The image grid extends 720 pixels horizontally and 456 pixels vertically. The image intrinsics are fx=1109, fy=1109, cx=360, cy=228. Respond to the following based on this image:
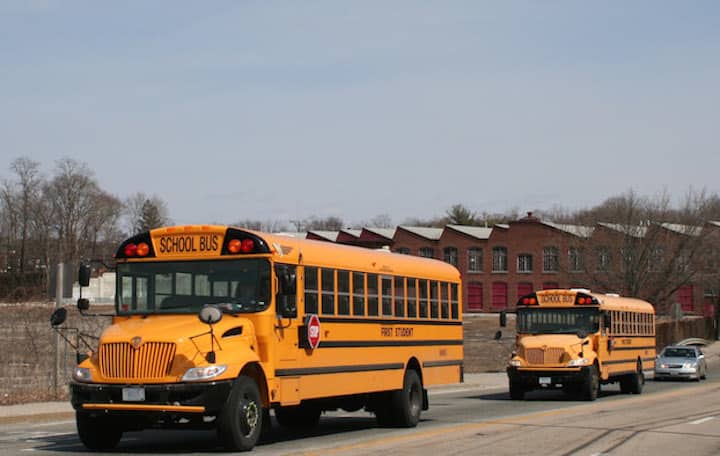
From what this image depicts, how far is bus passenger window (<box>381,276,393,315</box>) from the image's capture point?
57.6 feet

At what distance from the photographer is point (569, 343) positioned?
90.0 ft

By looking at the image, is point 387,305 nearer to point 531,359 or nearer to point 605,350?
point 531,359

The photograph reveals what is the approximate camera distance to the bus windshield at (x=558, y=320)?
28.1 m

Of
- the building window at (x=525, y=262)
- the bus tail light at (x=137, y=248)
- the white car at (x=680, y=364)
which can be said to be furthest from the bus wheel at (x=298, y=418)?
the building window at (x=525, y=262)

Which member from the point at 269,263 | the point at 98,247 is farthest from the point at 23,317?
the point at 98,247

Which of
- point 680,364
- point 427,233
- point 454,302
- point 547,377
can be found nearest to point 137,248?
point 454,302

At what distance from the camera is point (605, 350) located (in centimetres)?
2861

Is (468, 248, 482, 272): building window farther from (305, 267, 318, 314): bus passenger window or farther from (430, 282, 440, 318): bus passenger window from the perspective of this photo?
(305, 267, 318, 314): bus passenger window

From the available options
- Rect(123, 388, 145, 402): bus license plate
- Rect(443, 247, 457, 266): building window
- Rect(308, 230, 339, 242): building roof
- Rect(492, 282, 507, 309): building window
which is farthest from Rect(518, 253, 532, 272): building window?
Rect(123, 388, 145, 402): bus license plate

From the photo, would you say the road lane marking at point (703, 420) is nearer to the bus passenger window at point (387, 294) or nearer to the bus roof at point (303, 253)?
the bus roof at point (303, 253)

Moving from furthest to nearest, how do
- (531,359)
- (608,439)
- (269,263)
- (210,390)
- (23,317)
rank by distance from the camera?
(531,359) < (23,317) < (608,439) < (269,263) < (210,390)

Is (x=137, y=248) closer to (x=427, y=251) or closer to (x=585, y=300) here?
(x=585, y=300)

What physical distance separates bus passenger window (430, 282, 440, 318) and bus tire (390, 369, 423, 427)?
1.43m

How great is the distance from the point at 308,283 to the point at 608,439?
5.03 m
